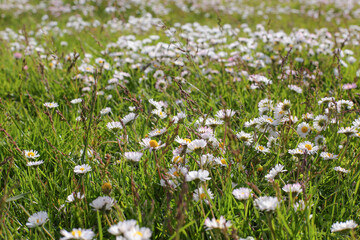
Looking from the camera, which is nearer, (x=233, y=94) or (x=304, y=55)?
(x=233, y=94)

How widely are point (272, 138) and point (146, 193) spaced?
0.71m

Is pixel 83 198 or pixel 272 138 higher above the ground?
pixel 272 138

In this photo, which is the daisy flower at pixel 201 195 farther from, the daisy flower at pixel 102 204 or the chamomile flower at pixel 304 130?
the chamomile flower at pixel 304 130

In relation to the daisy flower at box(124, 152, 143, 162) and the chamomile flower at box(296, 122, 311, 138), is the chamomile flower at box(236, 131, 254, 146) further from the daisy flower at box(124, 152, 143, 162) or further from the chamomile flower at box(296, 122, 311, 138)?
the daisy flower at box(124, 152, 143, 162)

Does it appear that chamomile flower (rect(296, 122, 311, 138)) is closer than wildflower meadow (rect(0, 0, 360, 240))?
No

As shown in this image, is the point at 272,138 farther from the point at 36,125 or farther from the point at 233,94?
the point at 36,125

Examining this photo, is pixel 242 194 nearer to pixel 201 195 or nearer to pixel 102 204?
pixel 201 195

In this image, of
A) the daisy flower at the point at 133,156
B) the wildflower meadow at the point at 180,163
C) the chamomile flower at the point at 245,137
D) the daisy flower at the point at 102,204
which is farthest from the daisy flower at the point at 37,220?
the chamomile flower at the point at 245,137

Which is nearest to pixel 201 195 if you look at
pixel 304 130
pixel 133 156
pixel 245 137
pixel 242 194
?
pixel 242 194

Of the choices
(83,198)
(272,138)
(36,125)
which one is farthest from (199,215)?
(36,125)

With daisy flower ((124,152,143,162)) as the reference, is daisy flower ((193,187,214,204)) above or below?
below

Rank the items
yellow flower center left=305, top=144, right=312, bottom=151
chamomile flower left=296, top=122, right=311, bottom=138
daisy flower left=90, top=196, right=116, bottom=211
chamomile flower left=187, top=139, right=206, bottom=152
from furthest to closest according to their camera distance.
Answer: chamomile flower left=296, top=122, right=311, bottom=138 < yellow flower center left=305, top=144, right=312, bottom=151 < chamomile flower left=187, top=139, right=206, bottom=152 < daisy flower left=90, top=196, right=116, bottom=211

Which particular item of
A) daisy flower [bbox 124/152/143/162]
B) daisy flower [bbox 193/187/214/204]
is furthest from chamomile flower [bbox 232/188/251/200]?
daisy flower [bbox 124/152/143/162]

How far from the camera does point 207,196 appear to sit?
115cm
